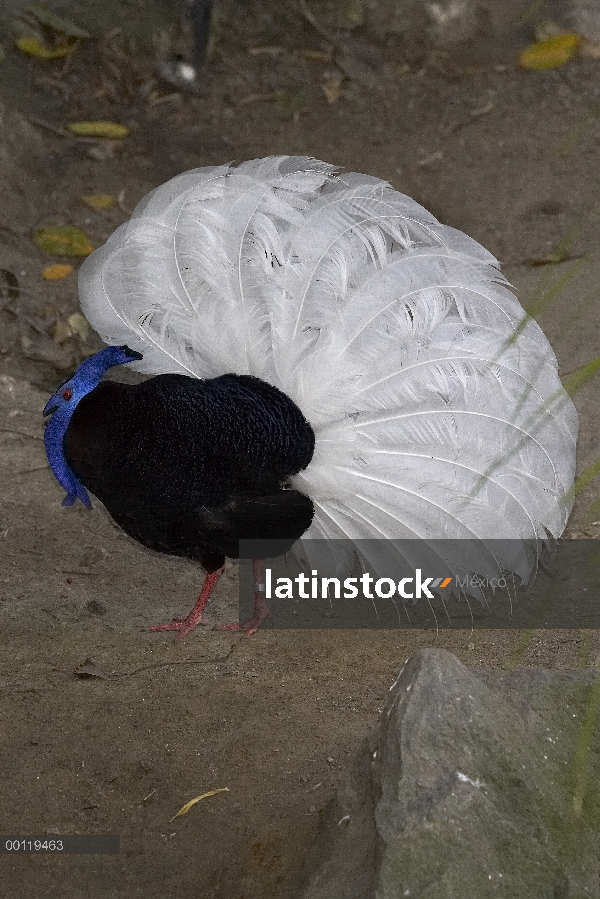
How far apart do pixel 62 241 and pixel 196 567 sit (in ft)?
7.99

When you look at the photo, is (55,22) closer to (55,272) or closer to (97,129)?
(97,129)

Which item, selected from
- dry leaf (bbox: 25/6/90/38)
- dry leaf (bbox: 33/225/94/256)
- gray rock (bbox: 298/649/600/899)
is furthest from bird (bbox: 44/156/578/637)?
dry leaf (bbox: 25/6/90/38)

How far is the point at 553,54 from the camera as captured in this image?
6.71 metres

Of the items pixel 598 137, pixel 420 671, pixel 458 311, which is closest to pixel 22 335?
pixel 458 311

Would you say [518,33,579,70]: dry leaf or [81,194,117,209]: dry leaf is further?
[518,33,579,70]: dry leaf

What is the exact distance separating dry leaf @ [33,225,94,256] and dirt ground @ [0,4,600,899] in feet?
0.27

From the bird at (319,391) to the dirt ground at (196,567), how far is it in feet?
1.27

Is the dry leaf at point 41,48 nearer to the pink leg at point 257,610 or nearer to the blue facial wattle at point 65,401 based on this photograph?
the blue facial wattle at point 65,401

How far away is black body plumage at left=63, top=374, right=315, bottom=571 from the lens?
10.6 feet

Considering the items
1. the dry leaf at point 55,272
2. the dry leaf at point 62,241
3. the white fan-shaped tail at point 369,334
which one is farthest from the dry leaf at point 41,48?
the white fan-shaped tail at point 369,334

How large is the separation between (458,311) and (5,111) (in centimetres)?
399

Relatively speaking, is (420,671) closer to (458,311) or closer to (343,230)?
(458,311)

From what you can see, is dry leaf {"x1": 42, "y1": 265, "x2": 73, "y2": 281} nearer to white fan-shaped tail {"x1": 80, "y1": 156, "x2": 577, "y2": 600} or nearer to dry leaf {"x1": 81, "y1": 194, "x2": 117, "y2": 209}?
dry leaf {"x1": 81, "y1": 194, "x2": 117, "y2": 209}

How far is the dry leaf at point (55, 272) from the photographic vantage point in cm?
536
